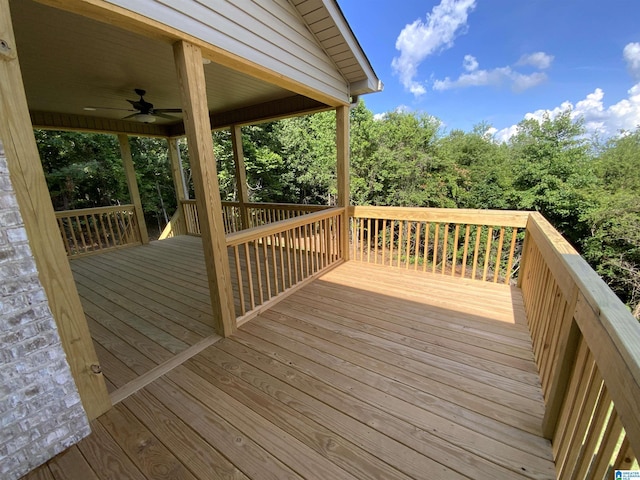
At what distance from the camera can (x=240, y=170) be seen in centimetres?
517

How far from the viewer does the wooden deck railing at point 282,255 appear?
2.55 meters

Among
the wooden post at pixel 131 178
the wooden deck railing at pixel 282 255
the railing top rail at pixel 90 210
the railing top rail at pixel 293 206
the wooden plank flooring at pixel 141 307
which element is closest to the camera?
the wooden plank flooring at pixel 141 307

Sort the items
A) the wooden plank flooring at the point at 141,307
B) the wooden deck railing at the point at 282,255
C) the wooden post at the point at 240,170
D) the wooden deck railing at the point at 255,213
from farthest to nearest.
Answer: the wooden post at the point at 240,170, the wooden deck railing at the point at 255,213, the wooden deck railing at the point at 282,255, the wooden plank flooring at the point at 141,307

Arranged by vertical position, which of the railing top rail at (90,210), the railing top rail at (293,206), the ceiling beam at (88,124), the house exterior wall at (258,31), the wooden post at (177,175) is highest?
the house exterior wall at (258,31)

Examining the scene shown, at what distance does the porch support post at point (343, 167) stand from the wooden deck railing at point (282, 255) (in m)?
0.09

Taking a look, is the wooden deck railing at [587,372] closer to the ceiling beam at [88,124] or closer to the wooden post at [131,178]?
the wooden post at [131,178]

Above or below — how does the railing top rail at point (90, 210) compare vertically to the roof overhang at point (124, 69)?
below

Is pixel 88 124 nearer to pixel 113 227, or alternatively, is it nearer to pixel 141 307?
pixel 113 227

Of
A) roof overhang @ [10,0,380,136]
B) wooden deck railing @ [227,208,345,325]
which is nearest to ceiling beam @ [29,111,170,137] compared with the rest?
roof overhang @ [10,0,380,136]

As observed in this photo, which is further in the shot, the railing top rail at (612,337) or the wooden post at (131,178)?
the wooden post at (131,178)

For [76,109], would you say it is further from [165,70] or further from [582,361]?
[582,361]

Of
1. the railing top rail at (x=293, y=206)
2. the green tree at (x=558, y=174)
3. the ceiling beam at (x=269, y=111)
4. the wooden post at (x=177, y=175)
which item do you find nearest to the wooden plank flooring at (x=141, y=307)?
the railing top rail at (x=293, y=206)

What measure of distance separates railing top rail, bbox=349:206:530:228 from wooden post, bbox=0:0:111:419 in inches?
126

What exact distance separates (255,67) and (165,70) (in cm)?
145
